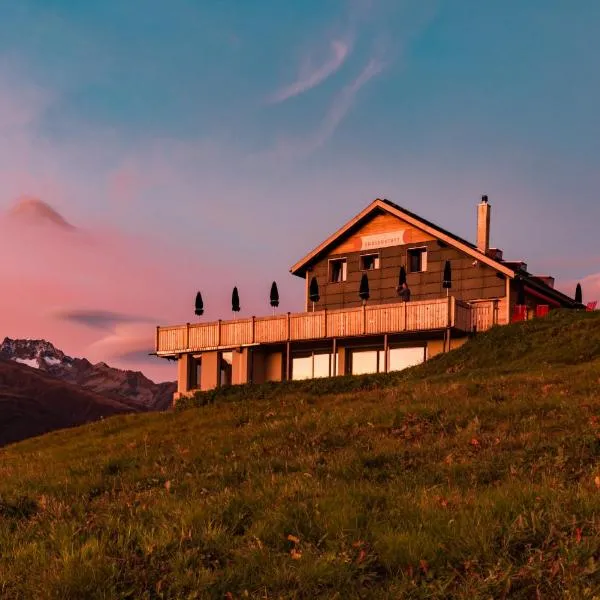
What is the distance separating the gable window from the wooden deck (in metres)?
4.46

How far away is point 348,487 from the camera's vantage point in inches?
380

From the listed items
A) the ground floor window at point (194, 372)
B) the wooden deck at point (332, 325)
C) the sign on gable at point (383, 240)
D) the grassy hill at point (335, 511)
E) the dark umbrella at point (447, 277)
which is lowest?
the grassy hill at point (335, 511)

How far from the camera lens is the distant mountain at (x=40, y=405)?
6225 inches

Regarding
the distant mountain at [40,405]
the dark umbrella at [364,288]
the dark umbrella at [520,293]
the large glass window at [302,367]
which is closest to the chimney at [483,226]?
the dark umbrella at [520,293]

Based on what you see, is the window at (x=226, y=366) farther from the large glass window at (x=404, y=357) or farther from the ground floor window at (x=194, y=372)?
the large glass window at (x=404, y=357)

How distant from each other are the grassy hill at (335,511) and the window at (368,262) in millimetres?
29778

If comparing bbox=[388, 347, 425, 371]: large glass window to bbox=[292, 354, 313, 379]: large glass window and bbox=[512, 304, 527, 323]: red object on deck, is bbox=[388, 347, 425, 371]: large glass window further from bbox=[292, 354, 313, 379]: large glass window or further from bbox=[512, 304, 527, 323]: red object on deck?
bbox=[292, 354, 313, 379]: large glass window

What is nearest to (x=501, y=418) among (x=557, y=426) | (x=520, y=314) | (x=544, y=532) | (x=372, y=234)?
(x=557, y=426)

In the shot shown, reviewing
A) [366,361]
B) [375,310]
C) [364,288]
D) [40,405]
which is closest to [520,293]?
[375,310]

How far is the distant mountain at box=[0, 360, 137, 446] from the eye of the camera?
158m

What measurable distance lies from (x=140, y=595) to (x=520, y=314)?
35.5 m

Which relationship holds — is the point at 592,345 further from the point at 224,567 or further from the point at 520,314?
the point at 224,567

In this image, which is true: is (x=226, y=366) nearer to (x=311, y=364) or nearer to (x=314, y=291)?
(x=311, y=364)

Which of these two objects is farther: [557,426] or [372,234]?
[372,234]
